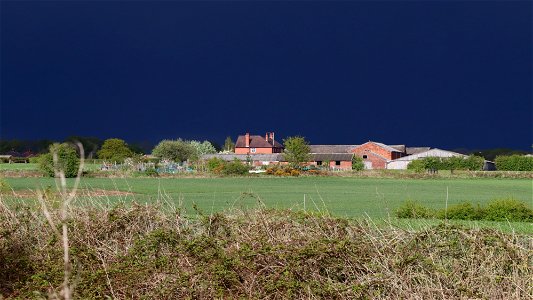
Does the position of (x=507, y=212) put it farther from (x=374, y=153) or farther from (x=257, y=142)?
(x=257, y=142)

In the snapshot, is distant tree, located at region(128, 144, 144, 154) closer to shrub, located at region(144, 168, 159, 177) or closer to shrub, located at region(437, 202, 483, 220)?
shrub, located at region(144, 168, 159, 177)

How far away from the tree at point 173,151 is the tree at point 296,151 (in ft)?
65.4

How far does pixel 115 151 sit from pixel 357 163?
3141cm

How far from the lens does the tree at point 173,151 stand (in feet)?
284

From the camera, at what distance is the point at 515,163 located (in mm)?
72438

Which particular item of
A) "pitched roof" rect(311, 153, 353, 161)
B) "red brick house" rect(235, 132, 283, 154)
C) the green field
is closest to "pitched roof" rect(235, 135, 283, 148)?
"red brick house" rect(235, 132, 283, 154)

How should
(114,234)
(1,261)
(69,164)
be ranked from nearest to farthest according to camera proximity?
(1,261) < (114,234) < (69,164)

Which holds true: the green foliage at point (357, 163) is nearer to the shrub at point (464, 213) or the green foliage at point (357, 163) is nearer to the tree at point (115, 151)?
the tree at point (115, 151)

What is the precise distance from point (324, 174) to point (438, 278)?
191 ft

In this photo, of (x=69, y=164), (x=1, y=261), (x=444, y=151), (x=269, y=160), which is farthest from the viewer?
(x=269, y=160)

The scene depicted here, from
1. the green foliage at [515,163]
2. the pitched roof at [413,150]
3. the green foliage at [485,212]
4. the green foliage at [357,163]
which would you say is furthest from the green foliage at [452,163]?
the green foliage at [485,212]

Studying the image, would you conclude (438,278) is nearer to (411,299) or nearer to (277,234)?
(411,299)

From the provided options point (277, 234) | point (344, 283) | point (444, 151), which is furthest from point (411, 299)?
point (444, 151)

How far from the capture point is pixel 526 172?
219 feet
